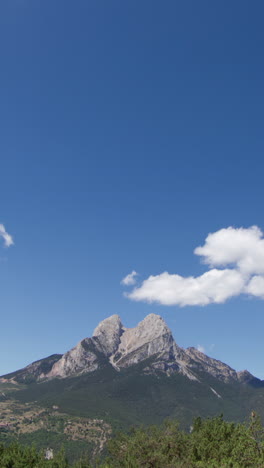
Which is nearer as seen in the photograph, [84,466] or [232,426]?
[84,466]

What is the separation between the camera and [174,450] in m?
73.2

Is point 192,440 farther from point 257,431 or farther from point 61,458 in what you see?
point 61,458

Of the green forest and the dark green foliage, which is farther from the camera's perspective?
the green forest

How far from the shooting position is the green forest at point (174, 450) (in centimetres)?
5869

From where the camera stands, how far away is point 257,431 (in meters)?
61.2

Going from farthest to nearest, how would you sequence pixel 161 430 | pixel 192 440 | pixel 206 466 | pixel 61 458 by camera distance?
pixel 161 430 → pixel 192 440 → pixel 61 458 → pixel 206 466

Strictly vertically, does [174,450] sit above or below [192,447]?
below

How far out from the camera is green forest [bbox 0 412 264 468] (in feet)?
193

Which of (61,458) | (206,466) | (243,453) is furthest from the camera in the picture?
(61,458)

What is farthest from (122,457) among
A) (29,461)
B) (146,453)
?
(29,461)

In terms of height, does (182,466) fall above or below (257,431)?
below

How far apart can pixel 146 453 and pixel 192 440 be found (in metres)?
11.4

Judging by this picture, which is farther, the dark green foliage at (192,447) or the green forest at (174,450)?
the green forest at (174,450)

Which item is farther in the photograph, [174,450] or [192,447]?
[174,450]
